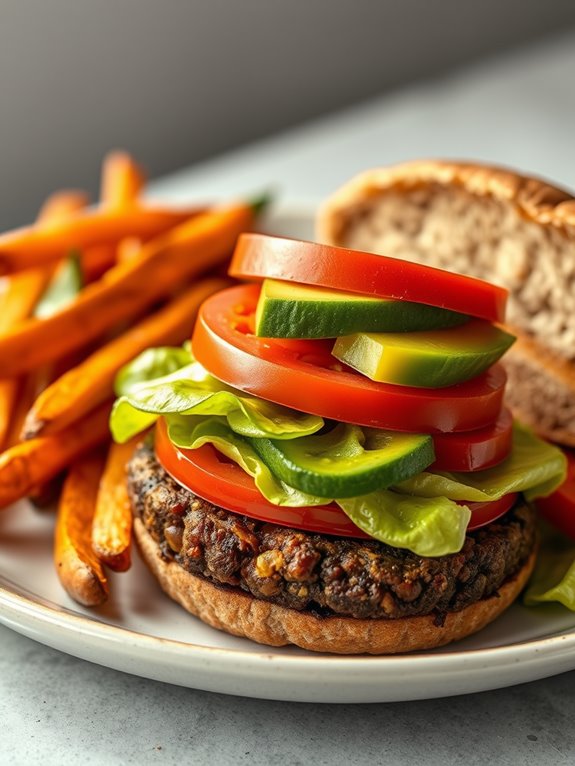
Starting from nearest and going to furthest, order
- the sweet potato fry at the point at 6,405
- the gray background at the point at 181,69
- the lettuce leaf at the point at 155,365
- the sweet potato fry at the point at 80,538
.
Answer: the sweet potato fry at the point at 80,538 < the lettuce leaf at the point at 155,365 < the sweet potato fry at the point at 6,405 < the gray background at the point at 181,69

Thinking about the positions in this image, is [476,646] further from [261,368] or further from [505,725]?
[261,368]

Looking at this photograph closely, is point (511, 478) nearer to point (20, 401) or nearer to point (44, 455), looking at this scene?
point (44, 455)

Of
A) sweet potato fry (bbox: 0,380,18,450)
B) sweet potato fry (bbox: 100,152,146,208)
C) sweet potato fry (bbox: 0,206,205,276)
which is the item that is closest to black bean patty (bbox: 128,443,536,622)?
sweet potato fry (bbox: 0,380,18,450)

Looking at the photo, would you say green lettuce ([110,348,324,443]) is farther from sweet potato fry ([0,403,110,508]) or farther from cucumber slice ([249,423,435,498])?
sweet potato fry ([0,403,110,508])

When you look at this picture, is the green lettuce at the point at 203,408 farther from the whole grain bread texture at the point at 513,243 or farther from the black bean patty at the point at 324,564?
the whole grain bread texture at the point at 513,243

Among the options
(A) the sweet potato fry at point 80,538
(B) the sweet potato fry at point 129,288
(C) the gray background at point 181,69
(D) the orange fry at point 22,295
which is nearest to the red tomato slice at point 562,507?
(A) the sweet potato fry at point 80,538

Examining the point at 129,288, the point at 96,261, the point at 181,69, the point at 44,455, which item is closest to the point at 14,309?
the point at 129,288

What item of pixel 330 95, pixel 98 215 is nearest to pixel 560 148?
pixel 330 95
